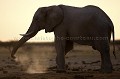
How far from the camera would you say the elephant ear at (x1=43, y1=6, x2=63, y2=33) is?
48.8 feet

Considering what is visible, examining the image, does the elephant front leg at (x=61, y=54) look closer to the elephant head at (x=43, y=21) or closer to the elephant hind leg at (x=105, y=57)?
the elephant head at (x=43, y=21)

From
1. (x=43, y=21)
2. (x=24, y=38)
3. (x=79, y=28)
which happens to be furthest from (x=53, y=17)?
(x=24, y=38)

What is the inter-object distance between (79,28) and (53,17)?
1067 mm

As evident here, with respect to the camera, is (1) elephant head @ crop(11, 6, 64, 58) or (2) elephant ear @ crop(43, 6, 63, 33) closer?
(2) elephant ear @ crop(43, 6, 63, 33)

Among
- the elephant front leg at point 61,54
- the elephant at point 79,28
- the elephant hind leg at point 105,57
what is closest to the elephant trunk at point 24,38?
the elephant at point 79,28

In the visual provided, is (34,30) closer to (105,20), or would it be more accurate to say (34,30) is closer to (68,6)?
(68,6)

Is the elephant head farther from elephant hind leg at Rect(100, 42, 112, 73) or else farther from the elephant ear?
elephant hind leg at Rect(100, 42, 112, 73)

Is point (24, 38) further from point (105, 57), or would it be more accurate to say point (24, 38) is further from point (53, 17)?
point (105, 57)

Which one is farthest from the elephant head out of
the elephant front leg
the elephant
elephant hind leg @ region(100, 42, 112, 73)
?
elephant hind leg @ region(100, 42, 112, 73)

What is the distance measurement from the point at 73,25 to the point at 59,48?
80 centimetres

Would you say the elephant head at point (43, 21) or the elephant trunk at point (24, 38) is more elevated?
the elephant head at point (43, 21)

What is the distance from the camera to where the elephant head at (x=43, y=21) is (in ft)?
49.3

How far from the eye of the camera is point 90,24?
47.2ft

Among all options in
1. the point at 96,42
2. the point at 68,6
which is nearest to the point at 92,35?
the point at 96,42
